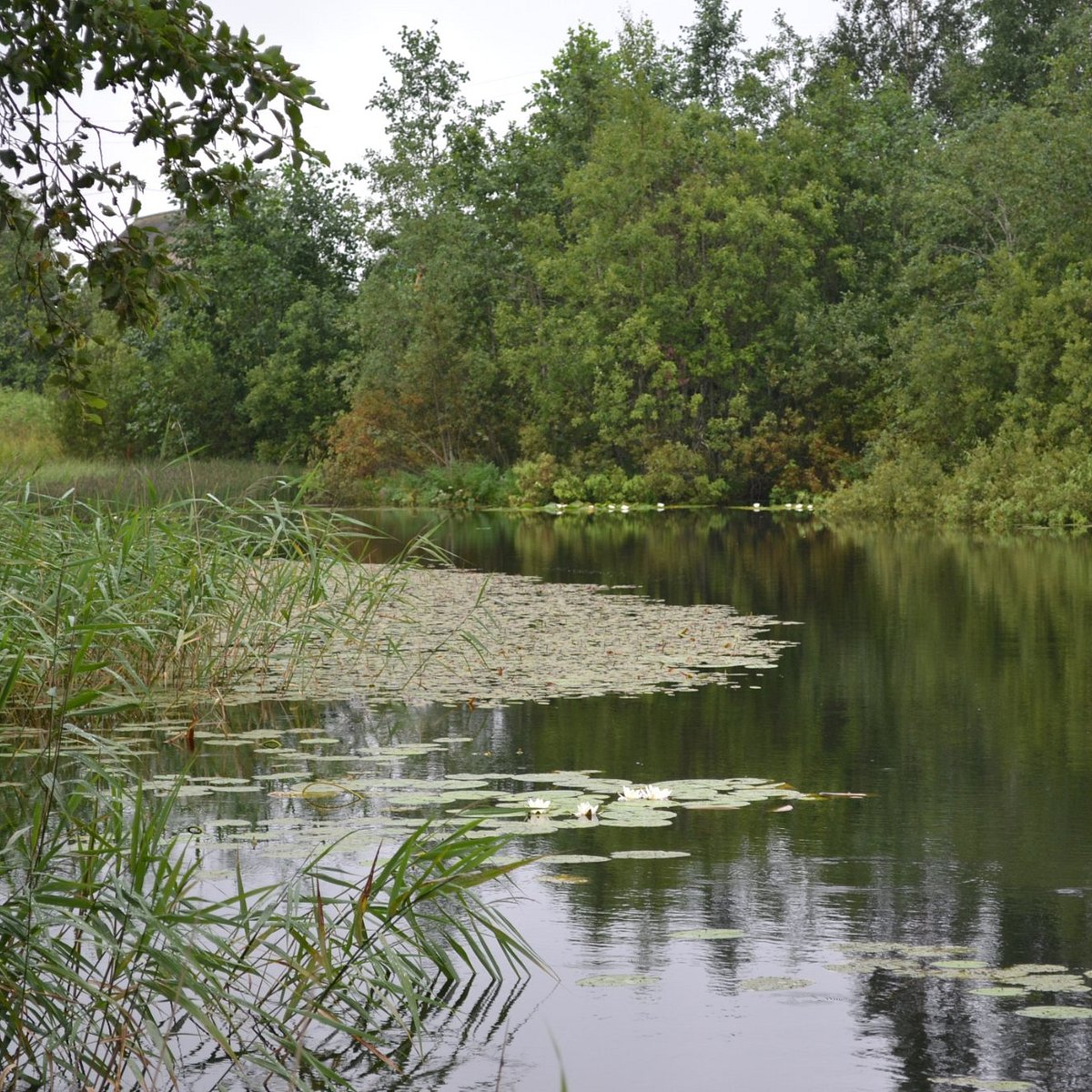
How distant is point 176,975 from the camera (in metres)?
3.21

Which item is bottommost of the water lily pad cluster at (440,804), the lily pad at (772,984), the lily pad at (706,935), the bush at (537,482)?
the lily pad at (772,984)

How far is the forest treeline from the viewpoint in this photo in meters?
27.6

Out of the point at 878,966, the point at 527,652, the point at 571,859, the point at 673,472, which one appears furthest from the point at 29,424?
the point at 878,966

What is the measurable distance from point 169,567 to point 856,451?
1038 inches

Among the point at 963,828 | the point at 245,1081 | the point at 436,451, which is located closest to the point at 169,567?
the point at 963,828

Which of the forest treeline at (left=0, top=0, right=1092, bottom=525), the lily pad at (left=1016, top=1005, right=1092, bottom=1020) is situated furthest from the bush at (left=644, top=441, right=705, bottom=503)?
the lily pad at (left=1016, top=1005, right=1092, bottom=1020)

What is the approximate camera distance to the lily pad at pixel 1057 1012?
142 inches

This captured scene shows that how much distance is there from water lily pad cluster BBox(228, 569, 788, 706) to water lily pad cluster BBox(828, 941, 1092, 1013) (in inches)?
177

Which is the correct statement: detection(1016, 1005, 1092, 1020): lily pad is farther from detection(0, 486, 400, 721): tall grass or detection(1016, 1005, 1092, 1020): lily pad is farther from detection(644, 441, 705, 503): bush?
detection(644, 441, 705, 503): bush

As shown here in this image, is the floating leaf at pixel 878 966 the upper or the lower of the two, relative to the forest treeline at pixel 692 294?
lower

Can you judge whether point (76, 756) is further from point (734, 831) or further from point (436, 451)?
point (436, 451)

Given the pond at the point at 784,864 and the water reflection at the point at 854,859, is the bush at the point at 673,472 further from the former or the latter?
the pond at the point at 784,864

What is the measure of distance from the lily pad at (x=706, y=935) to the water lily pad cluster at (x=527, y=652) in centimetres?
420

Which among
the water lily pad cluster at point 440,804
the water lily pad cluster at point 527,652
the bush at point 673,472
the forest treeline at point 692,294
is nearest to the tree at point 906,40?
the forest treeline at point 692,294
